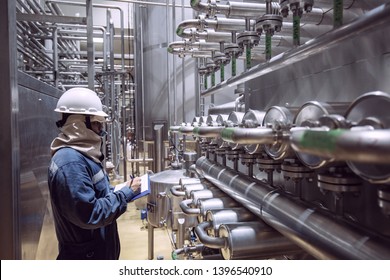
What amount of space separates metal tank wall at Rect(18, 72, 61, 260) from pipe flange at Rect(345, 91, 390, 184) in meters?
0.90

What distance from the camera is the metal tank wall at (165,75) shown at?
2.05 meters

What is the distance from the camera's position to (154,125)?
240 centimetres

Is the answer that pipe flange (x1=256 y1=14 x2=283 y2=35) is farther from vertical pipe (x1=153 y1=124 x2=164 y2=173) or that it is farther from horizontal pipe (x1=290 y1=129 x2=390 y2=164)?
vertical pipe (x1=153 y1=124 x2=164 y2=173)

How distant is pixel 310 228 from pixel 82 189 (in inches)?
27.4

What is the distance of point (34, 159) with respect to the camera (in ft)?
3.65

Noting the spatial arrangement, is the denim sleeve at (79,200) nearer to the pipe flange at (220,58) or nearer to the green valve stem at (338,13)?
the pipe flange at (220,58)

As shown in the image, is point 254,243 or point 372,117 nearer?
point 372,117

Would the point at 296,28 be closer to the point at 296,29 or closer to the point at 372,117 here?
the point at 296,29

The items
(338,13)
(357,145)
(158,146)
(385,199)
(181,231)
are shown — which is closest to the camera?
(357,145)

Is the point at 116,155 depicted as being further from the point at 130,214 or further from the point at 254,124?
the point at 254,124

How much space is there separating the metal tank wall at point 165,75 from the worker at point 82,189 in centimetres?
93

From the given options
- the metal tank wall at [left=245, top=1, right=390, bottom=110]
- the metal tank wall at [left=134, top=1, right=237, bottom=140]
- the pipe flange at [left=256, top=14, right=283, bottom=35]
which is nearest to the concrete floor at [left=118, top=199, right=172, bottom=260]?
the metal tank wall at [left=134, top=1, right=237, bottom=140]

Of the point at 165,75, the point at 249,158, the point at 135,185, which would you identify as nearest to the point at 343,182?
the point at 249,158

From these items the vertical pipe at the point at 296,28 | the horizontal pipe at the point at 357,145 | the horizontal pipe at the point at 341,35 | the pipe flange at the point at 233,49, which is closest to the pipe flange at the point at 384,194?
the horizontal pipe at the point at 357,145
